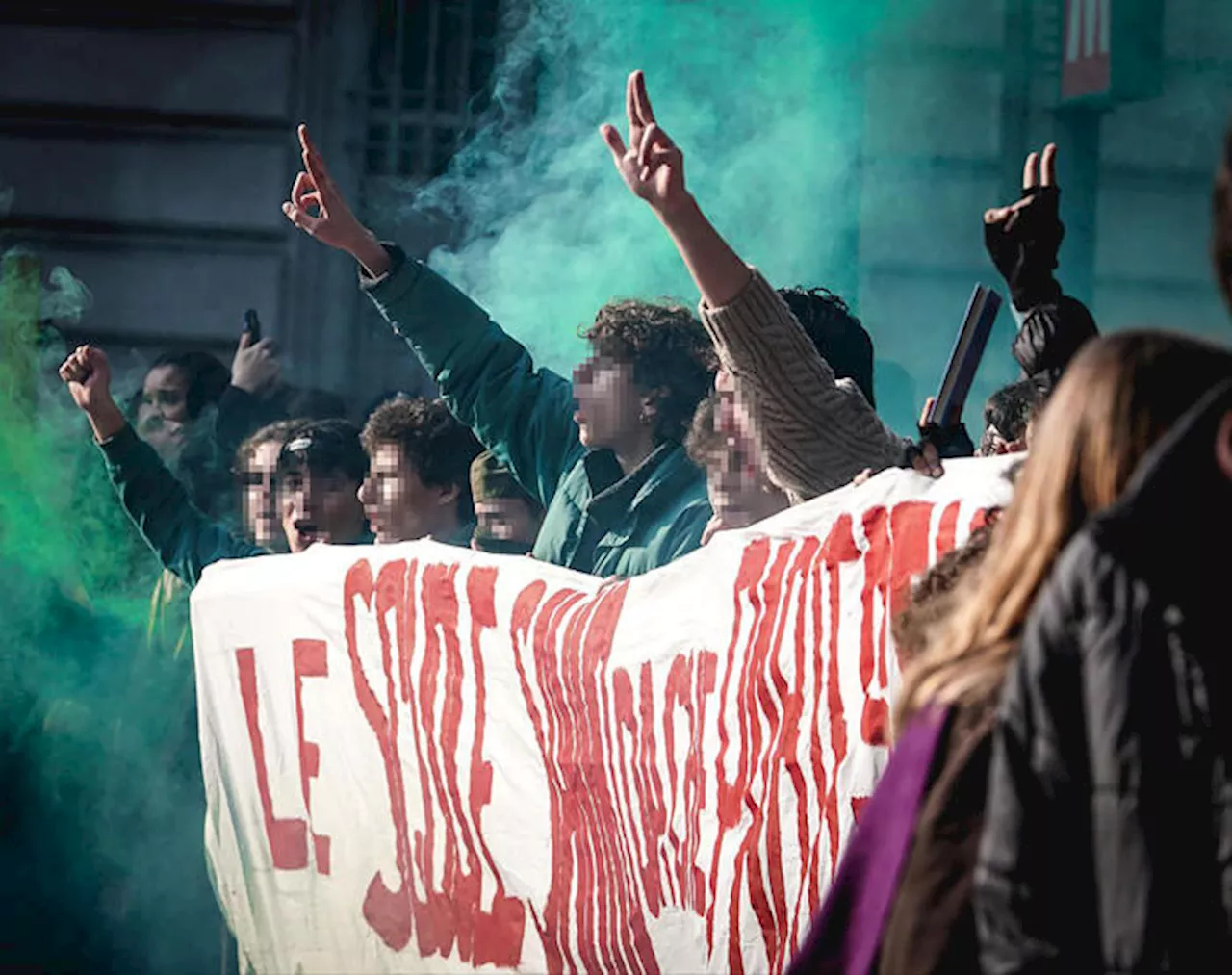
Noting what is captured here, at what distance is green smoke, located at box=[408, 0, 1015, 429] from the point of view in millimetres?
6898

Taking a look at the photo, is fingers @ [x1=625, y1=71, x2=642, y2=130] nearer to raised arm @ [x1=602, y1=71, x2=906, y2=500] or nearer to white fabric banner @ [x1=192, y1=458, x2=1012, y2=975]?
raised arm @ [x1=602, y1=71, x2=906, y2=500]

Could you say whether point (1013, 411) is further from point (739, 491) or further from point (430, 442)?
point (430, 442)

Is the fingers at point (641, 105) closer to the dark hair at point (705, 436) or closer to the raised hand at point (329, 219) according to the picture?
the dark hair at point (705, 436)

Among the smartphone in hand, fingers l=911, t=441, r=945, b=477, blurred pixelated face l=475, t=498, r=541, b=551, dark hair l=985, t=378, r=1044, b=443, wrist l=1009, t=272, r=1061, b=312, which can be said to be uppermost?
the smartphone in hand

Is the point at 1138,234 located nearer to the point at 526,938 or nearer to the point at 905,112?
the point at 905,112

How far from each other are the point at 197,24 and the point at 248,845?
3.43 metres

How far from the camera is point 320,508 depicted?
581cm

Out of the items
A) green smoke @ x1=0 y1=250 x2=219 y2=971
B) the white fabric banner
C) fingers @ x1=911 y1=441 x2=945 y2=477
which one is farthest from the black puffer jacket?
green smoke @ x1=0 y1=250 x2=219 y2=971

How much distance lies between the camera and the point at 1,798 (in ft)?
22.3

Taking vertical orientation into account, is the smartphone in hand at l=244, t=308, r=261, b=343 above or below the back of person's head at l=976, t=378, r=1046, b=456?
above

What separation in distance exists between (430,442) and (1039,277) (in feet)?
6.96

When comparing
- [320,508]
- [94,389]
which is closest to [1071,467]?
[320,508]

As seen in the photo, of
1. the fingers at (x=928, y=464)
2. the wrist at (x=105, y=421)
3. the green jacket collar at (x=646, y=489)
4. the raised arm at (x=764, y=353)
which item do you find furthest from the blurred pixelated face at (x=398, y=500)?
the fingers at (x=928, y=464)

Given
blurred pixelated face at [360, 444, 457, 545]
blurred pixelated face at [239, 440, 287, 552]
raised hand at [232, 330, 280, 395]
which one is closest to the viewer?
blurred pixelated face at [360, 444, 457, 545]
